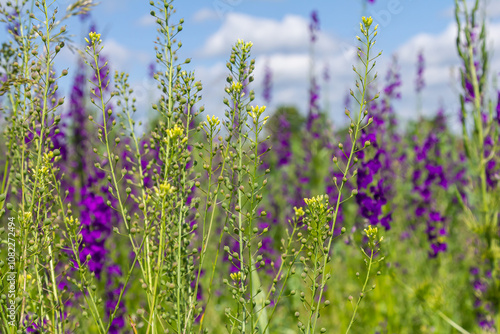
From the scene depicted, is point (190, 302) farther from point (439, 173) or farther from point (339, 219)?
point (439, 173)

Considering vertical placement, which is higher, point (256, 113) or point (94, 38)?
point (94, 38)

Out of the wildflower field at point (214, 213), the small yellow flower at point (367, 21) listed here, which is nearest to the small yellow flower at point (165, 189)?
the wildflower field at point (214, 213)

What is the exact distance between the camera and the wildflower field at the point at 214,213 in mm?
1485

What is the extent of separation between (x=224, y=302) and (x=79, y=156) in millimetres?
2403

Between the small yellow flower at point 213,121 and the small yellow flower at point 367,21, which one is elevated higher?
the small yellow flower at point 367,21

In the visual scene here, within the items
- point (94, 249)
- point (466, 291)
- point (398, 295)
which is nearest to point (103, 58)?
point (94, 249)

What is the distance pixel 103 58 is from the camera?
5.32 m

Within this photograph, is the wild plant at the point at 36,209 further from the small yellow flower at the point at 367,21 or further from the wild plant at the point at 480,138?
the wild plant at the point at 480,138

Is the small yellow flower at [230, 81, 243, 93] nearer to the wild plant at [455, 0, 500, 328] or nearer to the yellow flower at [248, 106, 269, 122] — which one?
the yellow flower at [248, 106, 269, 122]

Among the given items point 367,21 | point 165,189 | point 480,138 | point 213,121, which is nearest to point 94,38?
point 213,121

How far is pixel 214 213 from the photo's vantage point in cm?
368

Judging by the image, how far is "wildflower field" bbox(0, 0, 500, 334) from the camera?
1.49m

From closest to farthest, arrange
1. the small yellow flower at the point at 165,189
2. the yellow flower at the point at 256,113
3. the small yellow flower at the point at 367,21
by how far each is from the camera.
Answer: the small yellow flower at the point at 165,189 → the yellow flower at the point at 256,113 → the small yellow flower at the point at 367,21

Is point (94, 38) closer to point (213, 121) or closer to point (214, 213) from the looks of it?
point (213, 121)
